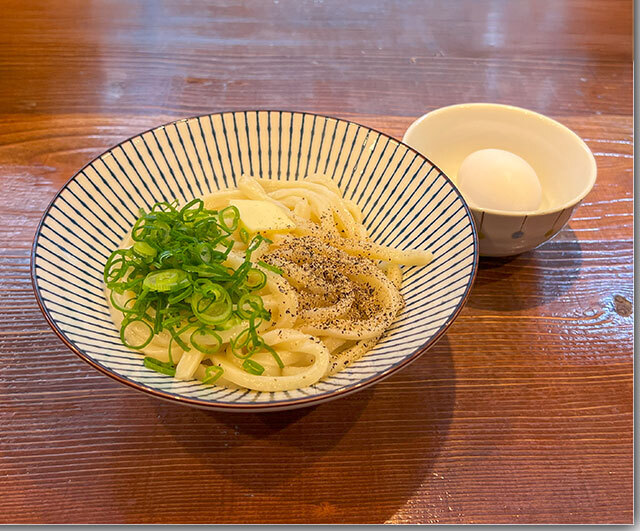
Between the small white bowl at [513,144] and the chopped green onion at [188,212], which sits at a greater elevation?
the chopped green onion at [188,212]

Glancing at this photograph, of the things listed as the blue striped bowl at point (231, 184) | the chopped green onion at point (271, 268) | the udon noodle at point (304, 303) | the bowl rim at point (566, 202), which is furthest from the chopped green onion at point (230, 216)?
the bowl rim at point (566, 202)

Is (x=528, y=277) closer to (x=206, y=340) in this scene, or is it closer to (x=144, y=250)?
(x=206, y=340)

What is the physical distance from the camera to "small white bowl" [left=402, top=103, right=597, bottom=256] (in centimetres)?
185

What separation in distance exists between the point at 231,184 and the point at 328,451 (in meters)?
1.00

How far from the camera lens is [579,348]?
1646 mm

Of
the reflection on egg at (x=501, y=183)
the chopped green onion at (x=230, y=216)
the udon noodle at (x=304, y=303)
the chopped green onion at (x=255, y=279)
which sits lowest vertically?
the reflection on egg at (x=501, y=183)

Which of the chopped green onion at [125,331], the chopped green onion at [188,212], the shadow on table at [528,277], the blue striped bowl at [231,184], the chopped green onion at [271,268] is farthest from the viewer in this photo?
the shadow on table at [528,277]

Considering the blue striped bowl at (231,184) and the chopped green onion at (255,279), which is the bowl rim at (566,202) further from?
the chopped green onion at (255,279)

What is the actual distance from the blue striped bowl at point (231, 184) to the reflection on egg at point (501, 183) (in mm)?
352

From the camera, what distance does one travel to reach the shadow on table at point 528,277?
177 centimetres

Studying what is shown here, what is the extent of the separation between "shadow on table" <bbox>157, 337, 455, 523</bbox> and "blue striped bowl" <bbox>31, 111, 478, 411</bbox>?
21 centimetres

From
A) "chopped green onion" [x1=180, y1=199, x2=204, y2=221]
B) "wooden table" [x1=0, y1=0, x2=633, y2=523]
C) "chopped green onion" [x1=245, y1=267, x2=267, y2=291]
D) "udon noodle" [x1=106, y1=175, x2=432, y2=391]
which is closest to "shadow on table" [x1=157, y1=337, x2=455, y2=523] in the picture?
"wooden table" [x1=0, y1=0, x2=633, y2=523]

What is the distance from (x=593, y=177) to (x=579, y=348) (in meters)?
0.61

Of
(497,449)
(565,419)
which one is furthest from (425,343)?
(565,419)
